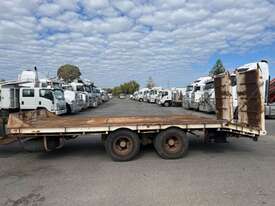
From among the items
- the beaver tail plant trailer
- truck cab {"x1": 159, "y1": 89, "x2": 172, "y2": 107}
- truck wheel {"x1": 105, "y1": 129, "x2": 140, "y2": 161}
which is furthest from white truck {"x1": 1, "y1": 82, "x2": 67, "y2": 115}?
truck cab {"x1": 159, "y1": 89, "x2": 172, "y2": 107}

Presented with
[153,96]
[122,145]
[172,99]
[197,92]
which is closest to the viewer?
[122,145]

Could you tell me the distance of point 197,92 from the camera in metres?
27.5

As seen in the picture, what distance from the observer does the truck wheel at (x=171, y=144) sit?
7.44 metres

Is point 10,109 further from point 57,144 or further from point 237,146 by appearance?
point 237,146

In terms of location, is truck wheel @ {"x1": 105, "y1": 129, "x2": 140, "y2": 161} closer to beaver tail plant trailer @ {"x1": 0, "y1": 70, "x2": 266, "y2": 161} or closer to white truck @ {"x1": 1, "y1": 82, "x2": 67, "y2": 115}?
beaver tail plant trailer @ {"x1": 0, "y1": 70, "x2": 266, "y2": 161}

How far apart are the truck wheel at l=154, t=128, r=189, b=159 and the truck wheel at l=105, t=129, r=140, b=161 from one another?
58 cm

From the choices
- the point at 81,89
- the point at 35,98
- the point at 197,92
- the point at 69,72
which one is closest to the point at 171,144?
the point at 35,98

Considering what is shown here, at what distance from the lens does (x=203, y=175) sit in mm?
5988

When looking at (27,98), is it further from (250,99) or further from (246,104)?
(250,99)

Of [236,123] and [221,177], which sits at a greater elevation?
[236,123]

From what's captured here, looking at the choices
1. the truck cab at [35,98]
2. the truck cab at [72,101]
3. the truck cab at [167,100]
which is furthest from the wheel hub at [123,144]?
the truck cab at [167,100]

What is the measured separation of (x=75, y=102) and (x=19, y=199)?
Result: 69.1 feet

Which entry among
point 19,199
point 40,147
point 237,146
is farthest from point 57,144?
point 237,146

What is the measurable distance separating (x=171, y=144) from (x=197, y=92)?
20611 mm
